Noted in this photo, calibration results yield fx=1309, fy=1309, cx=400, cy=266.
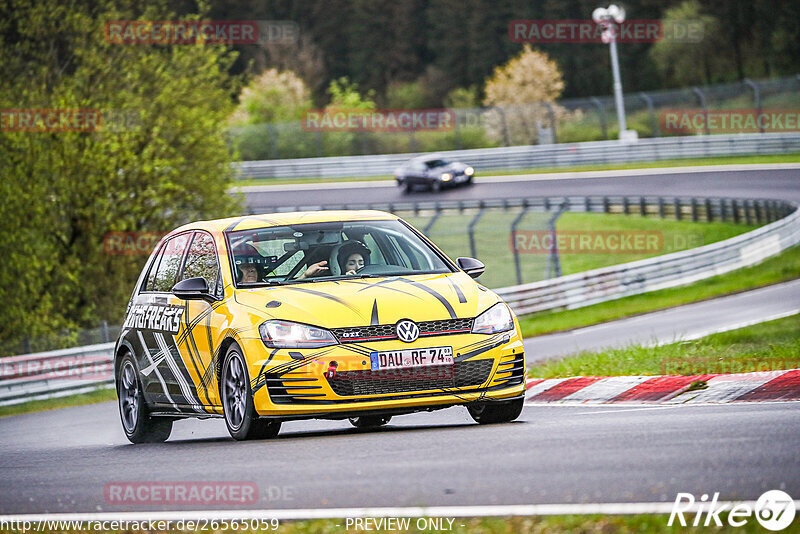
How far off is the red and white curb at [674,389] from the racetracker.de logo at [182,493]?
4.42 metres

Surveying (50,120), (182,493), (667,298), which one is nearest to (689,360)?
(182,493)

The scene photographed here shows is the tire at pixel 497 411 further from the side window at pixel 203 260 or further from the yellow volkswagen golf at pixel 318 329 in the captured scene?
the side window at pixel 203 260

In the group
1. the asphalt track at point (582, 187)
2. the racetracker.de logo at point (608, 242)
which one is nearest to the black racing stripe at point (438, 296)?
the racetracker.de logo at point (608, 242)

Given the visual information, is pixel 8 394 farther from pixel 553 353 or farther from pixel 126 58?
pixel 126 58

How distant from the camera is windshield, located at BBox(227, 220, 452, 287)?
962cm

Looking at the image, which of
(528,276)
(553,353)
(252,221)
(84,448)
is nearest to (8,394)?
(553,353)

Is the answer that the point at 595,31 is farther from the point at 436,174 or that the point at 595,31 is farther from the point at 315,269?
the point at 315,269

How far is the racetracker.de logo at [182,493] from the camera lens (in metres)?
6.50

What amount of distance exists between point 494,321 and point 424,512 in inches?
140

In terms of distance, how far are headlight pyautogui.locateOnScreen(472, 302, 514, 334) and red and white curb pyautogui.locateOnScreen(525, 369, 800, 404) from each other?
1.78 meters

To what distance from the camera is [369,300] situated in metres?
8.79

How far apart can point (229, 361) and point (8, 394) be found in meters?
13.5

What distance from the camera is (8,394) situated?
21453 mm

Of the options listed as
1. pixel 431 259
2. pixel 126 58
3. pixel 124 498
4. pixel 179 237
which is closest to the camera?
pixel 124 498
